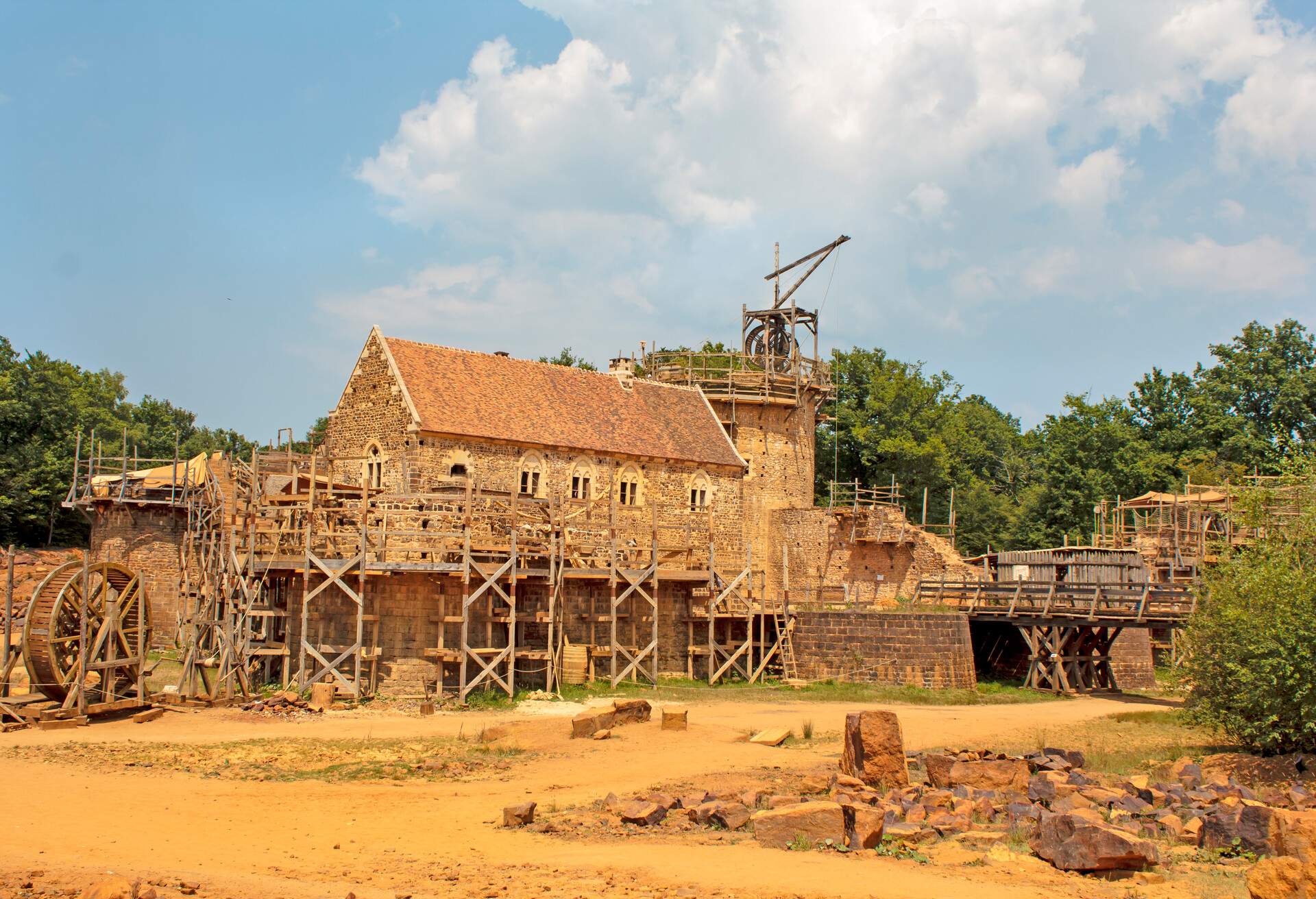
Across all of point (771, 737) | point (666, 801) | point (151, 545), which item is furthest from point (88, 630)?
point (151, 545)

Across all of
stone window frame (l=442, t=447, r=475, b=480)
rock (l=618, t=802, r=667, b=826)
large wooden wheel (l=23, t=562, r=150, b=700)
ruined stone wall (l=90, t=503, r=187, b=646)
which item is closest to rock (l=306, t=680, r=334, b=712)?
large wooden wheel (l=23, t=562, r=150, b=700)

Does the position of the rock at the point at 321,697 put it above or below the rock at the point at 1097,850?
above

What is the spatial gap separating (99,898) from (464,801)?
6.20 meters

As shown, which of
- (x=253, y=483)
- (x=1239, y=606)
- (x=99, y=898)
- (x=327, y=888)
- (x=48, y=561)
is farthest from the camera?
(x=48, y=561)

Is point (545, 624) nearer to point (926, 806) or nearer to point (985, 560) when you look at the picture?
point (926, 806)

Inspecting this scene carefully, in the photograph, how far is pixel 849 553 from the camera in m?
43.7

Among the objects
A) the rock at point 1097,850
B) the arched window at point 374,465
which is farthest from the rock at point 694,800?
the arched window at point 374,465

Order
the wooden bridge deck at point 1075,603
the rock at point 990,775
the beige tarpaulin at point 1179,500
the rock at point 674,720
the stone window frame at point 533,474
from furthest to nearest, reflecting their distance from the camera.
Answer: the beige tarpaulin at point 1179,500 < the stone window frame at point 533,474 < the wooden bridge deck at point 1075,603 < the rock at point 674,720 < the rock at point 990,775

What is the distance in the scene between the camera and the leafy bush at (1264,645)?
1931 cm

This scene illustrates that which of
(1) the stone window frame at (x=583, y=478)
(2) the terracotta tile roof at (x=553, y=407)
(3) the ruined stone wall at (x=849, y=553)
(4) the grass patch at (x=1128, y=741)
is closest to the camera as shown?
(4) the grass patch at (x=1128, y=741)

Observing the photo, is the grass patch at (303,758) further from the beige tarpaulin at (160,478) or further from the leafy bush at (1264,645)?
the beige tarpaulin at (160,478)

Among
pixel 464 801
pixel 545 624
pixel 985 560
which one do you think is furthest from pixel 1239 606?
pixel 985 560

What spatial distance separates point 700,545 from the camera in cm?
3725

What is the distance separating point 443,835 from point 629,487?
22.3m
